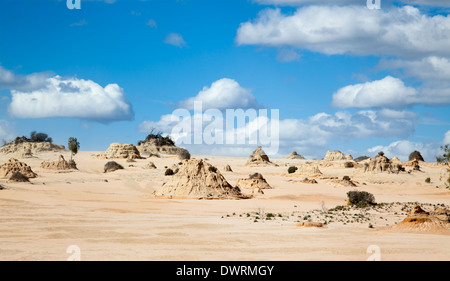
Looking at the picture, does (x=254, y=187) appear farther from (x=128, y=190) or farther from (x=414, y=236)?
(x=414, y=236)

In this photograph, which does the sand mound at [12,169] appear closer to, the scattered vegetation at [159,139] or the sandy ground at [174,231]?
the sandy ground at [174,231]

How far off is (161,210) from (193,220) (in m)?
4.01

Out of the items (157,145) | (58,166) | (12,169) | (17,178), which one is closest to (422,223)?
(17,178)

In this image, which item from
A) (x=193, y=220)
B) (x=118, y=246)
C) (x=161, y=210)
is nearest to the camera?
(x=118, y=246)

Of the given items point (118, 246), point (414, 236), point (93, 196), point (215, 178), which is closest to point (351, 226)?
point (414, 236)

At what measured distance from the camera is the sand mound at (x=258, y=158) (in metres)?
54.4

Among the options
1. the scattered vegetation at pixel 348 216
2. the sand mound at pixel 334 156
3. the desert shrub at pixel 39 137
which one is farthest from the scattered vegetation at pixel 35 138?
the scattered vegetation at pixel 348 216

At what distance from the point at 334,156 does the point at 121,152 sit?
87.0 feet

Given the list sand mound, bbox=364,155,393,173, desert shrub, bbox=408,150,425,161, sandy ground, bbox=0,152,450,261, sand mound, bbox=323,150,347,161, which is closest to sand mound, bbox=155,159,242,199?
sandy ground, bbox=0,152,450,261

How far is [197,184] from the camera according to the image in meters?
25.8

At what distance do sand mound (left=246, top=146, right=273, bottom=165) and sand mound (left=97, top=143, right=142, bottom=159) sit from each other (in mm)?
12225

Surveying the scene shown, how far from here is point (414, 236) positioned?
1284cm

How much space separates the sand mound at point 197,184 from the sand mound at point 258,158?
27818mm

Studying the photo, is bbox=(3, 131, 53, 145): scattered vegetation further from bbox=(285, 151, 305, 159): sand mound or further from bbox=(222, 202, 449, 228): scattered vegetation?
bbox=(222, 202, 449, 228): scattered vegetation
